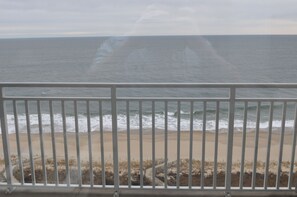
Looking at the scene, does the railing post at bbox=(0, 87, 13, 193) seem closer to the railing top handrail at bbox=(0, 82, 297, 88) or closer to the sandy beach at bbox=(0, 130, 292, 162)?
the railing top handrail at bbox=(0, 82, 297, 88)

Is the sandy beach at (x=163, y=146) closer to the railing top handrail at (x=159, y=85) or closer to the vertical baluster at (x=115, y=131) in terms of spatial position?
the vertical baluster at (x=115, y=131)

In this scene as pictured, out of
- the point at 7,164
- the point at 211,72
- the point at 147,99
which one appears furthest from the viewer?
the point at 211,72

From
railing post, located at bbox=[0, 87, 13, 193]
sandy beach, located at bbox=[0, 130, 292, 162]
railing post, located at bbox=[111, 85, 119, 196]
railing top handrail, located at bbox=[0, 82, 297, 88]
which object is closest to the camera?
railing top handrail, located at bbox=[0, 82, 297, 88]

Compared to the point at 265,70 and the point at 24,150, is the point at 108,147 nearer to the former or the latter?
the point at 24,150

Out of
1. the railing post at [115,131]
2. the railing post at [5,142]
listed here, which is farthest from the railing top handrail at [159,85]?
the railing post at [5,142]

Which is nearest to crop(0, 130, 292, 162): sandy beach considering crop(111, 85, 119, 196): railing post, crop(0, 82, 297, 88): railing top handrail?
crop(111, 85, 119, 196): railing post

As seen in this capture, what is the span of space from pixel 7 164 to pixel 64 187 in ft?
1.58

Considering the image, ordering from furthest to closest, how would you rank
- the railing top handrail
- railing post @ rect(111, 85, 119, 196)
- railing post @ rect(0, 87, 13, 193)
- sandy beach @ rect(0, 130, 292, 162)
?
1. sandy beach @ rect(0, 130, 292, 162)
2. railing post @ rect(0, 87, 13, 193)
3. railing post @ rect(111, 85, 119, 196)
4. the railing top handrail

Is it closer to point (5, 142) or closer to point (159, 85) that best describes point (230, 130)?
point (159, 85)

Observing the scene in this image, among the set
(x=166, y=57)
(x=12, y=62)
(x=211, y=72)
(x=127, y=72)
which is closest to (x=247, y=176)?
(x=127, y=72)

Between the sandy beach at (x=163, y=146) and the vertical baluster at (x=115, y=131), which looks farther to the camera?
the sandy beach at (x=163, y=146)

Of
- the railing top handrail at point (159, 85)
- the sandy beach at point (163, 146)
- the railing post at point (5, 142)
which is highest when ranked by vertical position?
the railing top handrail at point (159, 85)

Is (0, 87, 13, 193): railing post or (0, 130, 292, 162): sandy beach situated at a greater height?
(0, 87, 13, 193): railing post

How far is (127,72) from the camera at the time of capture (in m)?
8.22
